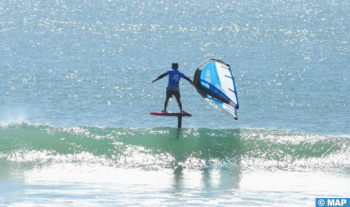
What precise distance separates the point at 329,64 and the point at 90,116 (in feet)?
67.3

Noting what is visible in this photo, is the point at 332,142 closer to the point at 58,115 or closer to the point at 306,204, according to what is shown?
the point at 306,204

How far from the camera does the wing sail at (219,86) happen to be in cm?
1413

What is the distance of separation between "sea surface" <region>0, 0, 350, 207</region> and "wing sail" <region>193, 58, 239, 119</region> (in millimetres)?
391

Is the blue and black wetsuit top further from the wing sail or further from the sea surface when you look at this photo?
the sea surface

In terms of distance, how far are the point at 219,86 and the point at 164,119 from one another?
6.90 metres

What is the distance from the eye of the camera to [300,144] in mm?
13930

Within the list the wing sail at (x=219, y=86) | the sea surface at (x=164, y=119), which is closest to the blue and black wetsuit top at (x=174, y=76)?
the wing sail at (x=219, y=86)

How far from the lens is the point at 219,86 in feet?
46.7

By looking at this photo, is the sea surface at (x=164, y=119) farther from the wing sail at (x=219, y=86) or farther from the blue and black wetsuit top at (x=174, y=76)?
the blue and black wetsuit top at (x=174, y=76)

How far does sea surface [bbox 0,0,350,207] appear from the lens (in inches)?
421

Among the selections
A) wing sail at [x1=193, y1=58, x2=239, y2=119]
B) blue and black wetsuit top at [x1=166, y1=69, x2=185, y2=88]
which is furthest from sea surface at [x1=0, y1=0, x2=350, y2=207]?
blue and black wetsuit top at [x1=166, y1=69, x2=185, y2=88]

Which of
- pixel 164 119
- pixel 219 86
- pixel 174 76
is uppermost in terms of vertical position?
pixel 174 76

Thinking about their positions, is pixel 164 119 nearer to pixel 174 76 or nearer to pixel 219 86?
pixel 219 86

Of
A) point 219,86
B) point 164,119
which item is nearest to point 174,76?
point 219,86
